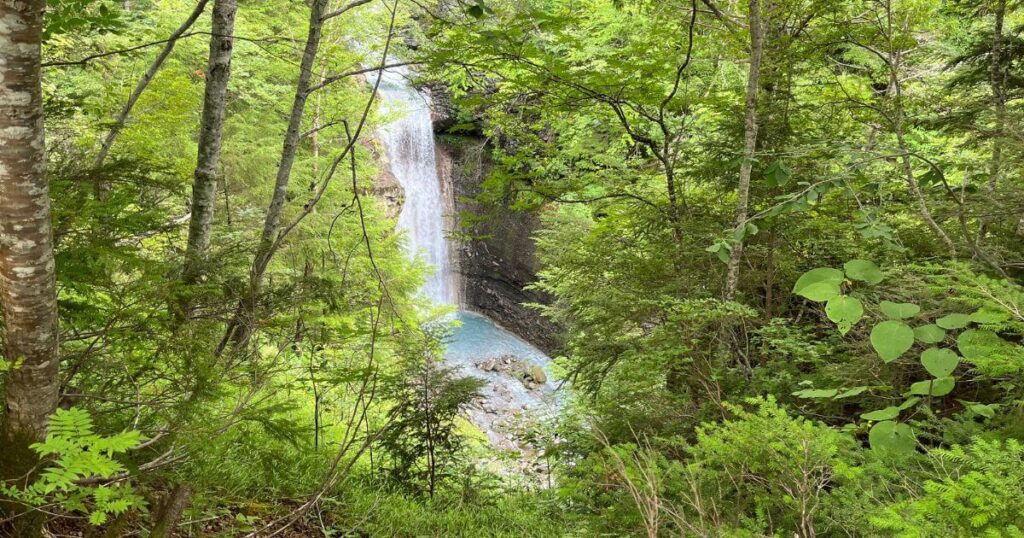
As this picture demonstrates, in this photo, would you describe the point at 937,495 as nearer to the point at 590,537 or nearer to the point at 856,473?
the point at 856,473

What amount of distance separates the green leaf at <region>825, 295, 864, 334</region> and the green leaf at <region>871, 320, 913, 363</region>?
0.21ft

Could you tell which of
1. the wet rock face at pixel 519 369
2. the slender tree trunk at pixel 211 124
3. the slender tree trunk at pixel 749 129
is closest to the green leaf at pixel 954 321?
the slender tree trunk at pixel 749 129

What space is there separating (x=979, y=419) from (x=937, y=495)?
182 centimetres

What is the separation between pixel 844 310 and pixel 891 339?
0.14 m

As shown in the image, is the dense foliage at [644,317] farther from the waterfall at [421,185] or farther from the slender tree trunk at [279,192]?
the waterfall at [421,185]

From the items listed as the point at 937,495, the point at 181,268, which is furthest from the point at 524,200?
the point at 937,495

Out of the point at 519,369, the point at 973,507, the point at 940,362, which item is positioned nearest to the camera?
the point at 973,507

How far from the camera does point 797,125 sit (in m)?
4.21

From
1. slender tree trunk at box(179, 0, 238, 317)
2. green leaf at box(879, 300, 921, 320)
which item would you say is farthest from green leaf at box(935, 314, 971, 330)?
slender tree trunk at box(179, 0, 238, 317)

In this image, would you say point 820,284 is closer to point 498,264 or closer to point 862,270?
point 862,270

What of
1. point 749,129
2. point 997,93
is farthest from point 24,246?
point 997,93

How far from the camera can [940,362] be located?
4.78 feet

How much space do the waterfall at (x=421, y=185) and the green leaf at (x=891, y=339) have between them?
645 inches

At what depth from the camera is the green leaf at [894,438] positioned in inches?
60.4
